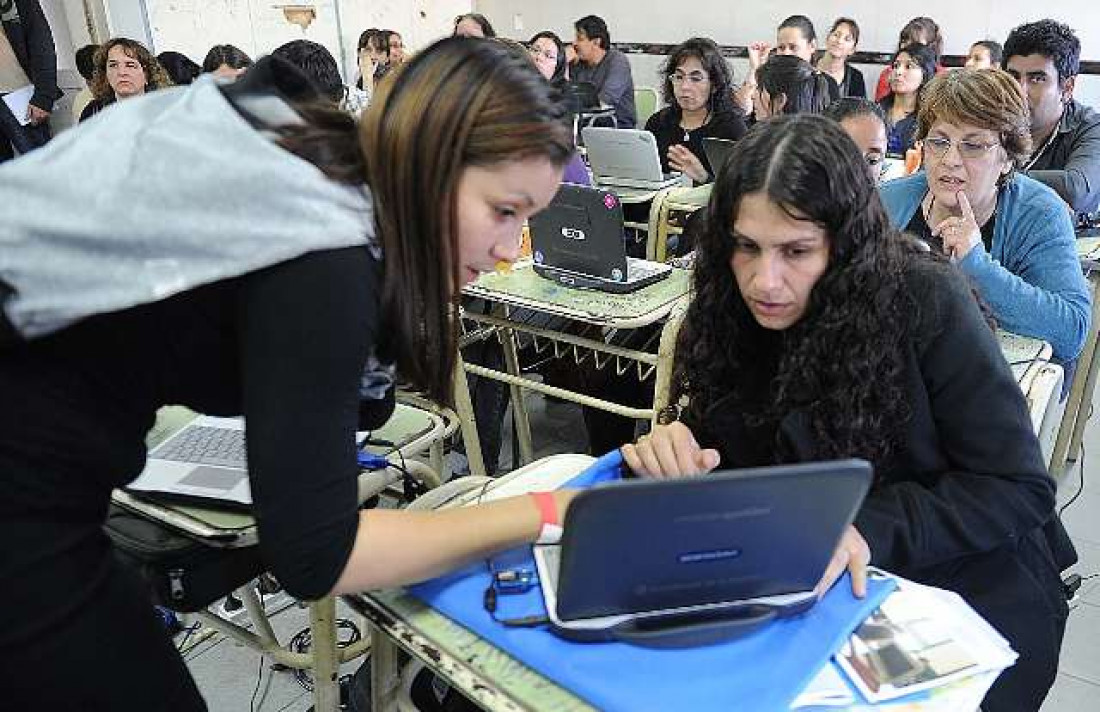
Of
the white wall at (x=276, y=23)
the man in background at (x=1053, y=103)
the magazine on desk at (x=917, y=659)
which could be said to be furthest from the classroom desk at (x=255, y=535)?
the white wall at (x=276, y=23)

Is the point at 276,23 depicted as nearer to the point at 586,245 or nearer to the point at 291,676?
the point at 586,245

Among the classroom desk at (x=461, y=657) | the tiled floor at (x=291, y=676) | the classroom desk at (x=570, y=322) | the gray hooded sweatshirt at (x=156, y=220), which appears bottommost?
the tiled floor at (x=291, y=676)

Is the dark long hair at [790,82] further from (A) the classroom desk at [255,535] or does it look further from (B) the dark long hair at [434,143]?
(B) the dark long hair at [434,143]

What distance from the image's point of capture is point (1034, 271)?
1785 millimetres

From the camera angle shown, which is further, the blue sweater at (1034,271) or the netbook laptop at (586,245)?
the netbook laptop at (586,245)

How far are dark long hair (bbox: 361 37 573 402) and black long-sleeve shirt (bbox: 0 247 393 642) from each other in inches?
1.8

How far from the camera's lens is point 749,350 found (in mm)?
1250

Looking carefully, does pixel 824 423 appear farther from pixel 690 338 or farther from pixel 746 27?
pixel 746 27

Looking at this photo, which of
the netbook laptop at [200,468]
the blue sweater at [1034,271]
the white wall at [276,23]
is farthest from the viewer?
the white wall at [276,23]

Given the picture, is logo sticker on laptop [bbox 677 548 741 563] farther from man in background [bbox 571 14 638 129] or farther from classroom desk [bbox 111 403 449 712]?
man in background [bbox 571 14 638 129]

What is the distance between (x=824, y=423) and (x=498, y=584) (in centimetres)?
47

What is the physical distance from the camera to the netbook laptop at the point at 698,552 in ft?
2.26

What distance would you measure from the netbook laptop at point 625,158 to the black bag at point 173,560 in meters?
2.39

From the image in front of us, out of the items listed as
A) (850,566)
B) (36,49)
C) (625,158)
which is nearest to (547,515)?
(850,566)
